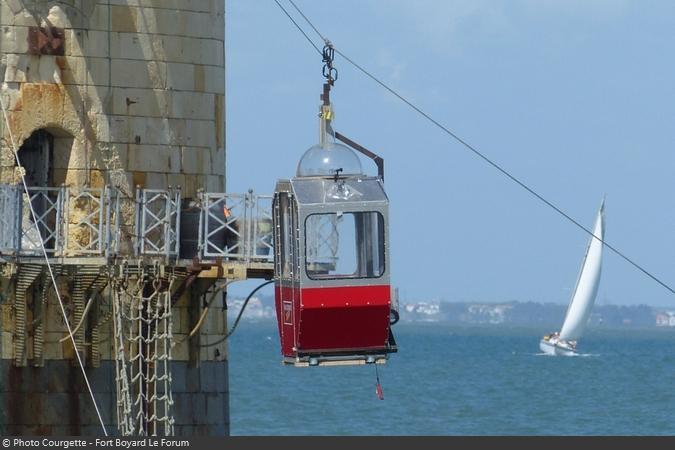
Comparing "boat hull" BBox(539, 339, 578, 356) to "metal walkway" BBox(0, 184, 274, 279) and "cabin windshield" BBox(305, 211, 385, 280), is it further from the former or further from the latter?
"cabin windshield" BBox(305, 211, 385, 280)

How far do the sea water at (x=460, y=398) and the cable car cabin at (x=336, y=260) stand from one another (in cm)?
4776

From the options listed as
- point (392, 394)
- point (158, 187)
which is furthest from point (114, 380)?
point (392, 394)

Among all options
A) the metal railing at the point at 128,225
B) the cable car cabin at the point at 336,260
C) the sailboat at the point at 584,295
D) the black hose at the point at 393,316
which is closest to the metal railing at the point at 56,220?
the metal railing at the point at 128,225

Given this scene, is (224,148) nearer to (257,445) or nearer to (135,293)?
(135,293)

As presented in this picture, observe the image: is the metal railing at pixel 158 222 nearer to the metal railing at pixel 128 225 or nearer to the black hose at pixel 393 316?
the metal railing at pixel 128 225

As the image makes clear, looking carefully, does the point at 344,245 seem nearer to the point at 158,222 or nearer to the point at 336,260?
the point at 336,260

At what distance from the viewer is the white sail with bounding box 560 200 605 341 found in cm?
13075

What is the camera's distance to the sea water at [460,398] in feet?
256

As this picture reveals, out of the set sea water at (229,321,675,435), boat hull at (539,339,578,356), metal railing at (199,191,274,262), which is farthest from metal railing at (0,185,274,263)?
boat hull at (539,339,578,356)

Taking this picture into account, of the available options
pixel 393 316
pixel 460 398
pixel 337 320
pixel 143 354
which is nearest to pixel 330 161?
pixel 337 320

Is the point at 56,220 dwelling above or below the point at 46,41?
below

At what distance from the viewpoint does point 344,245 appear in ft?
80.4

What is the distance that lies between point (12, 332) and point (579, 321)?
118 metres

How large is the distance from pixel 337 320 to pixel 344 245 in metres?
0.89
